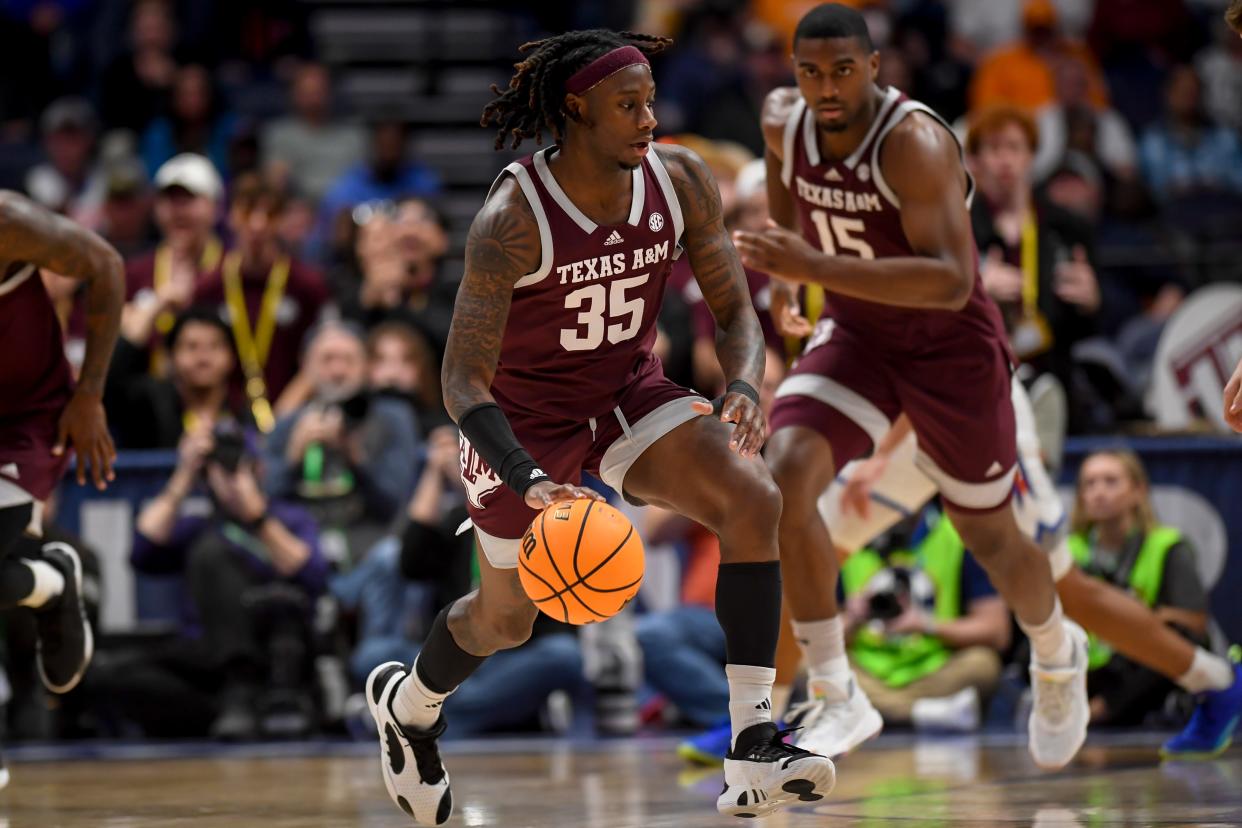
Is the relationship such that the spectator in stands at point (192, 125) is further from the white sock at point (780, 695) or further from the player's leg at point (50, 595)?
the white sock at point (780, 695)

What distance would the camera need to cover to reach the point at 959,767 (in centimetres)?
721

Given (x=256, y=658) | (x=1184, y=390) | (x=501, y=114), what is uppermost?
(x=501, y=114)

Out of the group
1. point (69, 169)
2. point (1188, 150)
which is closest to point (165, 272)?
point (69, 169)

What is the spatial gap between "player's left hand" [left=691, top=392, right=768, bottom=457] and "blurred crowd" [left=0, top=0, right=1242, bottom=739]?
3404 millimetres

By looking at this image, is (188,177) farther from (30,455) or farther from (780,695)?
(780,695)

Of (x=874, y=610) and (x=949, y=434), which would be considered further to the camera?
(x=874, y=610)

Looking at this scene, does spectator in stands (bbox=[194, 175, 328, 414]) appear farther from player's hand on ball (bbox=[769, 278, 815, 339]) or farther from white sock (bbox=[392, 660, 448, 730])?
white sock (bbox=[392, 660, 448, 730])

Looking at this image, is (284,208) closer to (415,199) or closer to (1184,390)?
(415,199)

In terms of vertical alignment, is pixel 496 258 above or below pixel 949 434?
above

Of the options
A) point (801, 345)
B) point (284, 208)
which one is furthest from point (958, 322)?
point (284, 208)

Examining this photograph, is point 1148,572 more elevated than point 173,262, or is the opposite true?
point 173,262

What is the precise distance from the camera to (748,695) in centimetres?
529

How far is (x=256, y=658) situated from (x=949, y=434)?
12.9 ft

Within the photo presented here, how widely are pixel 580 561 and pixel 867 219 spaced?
198 cm
